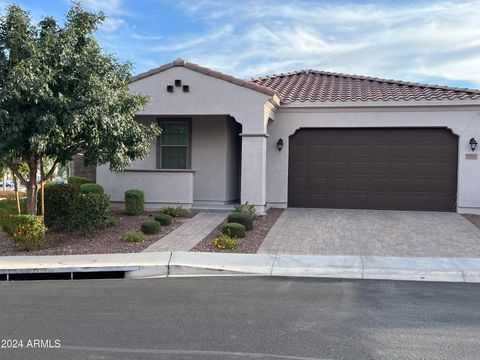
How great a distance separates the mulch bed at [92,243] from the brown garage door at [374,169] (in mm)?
5217

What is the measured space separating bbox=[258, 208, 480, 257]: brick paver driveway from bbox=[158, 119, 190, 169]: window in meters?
4.04

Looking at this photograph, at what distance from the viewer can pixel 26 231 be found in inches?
419

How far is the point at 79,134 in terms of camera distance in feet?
35.3

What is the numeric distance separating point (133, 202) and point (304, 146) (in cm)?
594

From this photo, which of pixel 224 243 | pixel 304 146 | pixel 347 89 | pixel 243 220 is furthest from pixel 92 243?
pixel 347 89

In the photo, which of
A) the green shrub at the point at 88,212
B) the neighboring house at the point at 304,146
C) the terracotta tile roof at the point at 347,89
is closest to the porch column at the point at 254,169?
the neighboring house at the point at 304,146

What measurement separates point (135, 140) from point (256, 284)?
5.31 meters

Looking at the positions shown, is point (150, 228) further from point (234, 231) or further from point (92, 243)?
point (234, 231)

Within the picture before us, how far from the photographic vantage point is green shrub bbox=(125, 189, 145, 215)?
14.4 metres

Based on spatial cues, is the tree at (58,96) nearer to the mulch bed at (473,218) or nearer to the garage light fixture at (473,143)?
the mulch bed at (473,218)

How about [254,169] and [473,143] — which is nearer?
[254,169]

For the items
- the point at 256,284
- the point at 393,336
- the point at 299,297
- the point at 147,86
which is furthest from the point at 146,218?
the point at 393,336

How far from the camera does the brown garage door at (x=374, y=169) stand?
15.5 m

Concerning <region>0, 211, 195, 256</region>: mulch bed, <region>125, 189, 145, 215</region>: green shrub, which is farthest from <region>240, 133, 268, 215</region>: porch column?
<region>125, 189, 145, 215</region>: green shrub
